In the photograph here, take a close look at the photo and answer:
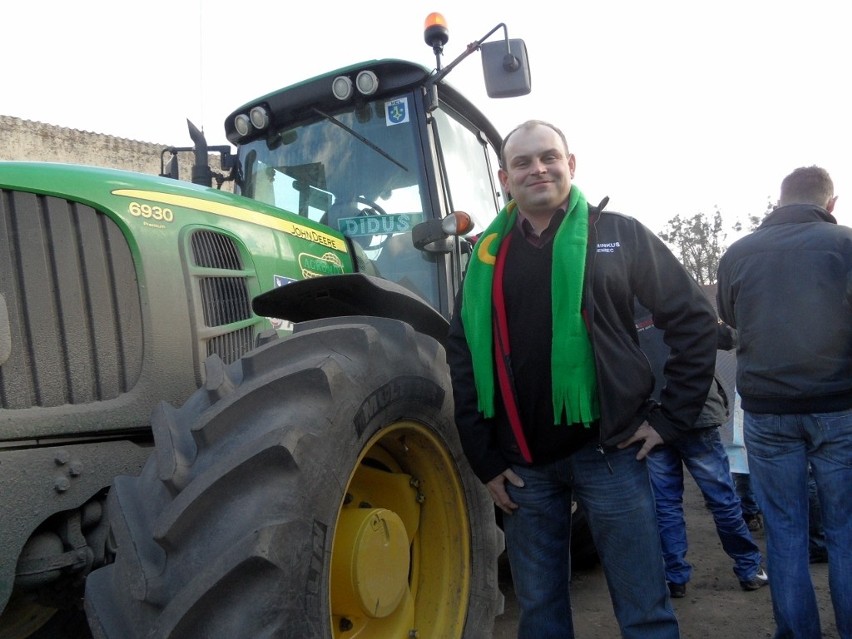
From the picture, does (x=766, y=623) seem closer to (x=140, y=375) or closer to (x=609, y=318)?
(x=609, y=318)

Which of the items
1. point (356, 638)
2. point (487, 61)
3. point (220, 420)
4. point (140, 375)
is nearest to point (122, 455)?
point (140, 375)

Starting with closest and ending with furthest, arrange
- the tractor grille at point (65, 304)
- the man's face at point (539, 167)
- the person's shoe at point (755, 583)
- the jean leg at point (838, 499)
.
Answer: the tractor grille at point (65, 304) → the man's face at point (539, 167) → the jean leg at point (838, 499) → the person's shoe at point (755, 583)

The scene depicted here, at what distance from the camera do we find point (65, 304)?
1.99 meters

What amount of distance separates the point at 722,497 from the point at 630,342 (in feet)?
6.89

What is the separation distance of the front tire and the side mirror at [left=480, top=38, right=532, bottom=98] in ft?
3.91

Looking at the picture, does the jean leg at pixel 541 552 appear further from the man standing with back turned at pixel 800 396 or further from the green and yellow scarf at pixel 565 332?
the man standing with back turned at pixel 800 396

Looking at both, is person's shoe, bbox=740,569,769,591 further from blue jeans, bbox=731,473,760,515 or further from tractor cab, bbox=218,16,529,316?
tractor cab, bbox=218,16,529,316

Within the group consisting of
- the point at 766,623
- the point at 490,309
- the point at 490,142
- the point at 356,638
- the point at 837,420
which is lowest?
the point at 766,623

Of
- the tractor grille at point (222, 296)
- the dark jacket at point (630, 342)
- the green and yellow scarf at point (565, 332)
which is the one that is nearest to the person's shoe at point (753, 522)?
the dark jacket at point (630, 342)

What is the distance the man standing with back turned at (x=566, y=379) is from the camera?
2.01 m

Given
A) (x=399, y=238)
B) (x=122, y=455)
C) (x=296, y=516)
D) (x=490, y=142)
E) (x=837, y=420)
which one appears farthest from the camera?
(x=490, y=142)

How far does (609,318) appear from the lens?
2043 millimetres

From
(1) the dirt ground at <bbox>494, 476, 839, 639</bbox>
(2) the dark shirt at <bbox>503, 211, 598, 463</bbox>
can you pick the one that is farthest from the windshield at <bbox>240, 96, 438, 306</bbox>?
(1) the dirt ground at <bbox>494, 476, 839, 639</bbox>

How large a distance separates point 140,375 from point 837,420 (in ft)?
7.62
